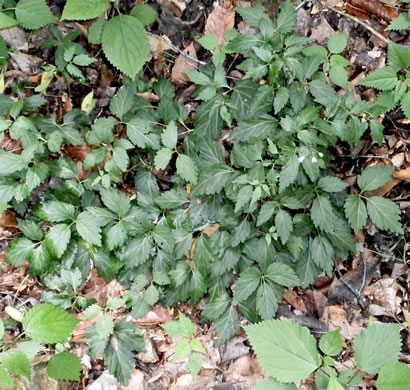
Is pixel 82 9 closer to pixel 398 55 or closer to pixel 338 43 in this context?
pixel 338 43

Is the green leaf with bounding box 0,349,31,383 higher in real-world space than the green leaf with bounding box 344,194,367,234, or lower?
lower

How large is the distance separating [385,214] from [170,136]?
4.54ft

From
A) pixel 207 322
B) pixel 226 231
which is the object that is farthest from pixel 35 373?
pixel 226 231

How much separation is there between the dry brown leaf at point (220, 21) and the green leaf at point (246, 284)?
165 centimetres

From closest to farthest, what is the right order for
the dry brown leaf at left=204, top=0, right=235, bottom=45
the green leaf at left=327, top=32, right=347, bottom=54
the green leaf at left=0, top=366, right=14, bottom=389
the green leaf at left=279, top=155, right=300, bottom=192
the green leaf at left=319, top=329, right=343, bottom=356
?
the green leaf at left=319, top=329, right=343, bottom=356, the green leaf at left=0, top=366, right=14, bottom=389, the green leaf at left=279, top=155, right=300, bottom=192, the green leaf at left=327, top=32, right=347, bottom=54, the dry brown leaf at left=204, top=0, right=235, bottom=45

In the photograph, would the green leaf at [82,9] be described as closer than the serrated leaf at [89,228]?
Yes

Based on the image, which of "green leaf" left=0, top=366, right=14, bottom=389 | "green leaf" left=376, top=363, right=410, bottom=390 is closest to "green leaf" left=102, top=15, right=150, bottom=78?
"green leaf" left=0, top=366, right=14, bottom=389

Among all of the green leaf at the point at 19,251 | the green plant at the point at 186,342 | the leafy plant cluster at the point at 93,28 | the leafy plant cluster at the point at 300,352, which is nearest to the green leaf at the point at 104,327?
the green plant at the point at 186,342

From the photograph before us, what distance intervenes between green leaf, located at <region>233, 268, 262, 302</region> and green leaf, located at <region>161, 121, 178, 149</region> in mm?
930

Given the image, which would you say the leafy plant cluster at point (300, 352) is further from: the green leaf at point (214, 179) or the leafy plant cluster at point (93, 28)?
the leafy plant cluster at point (93, 28)

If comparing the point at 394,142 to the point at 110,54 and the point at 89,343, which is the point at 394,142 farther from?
the point at 89,343

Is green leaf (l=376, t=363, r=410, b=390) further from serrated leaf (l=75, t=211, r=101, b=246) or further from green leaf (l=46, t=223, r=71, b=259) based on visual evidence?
green leaf (l=46, t=223, r=71, b=259)

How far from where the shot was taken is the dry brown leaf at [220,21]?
3109 millimetres

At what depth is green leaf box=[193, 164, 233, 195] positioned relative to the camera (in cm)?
262
